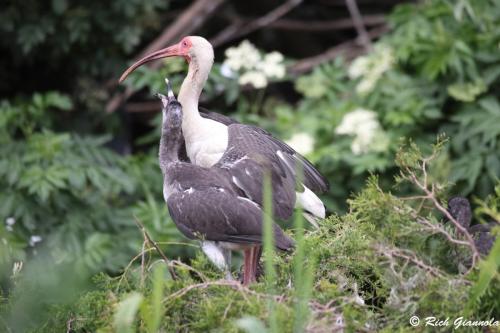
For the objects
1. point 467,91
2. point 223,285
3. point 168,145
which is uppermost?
point 168,145

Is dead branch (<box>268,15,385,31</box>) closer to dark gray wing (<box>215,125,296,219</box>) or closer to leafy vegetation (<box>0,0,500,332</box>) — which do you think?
leafy vegetation (<box>0,0,500,332</box>)

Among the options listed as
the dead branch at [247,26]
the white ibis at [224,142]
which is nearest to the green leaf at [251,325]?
the white ibis at [224,142]

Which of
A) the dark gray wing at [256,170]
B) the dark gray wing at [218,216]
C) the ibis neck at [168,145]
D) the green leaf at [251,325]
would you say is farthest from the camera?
the ibis neck at [168,145]

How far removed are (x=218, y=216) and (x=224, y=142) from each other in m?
0.63

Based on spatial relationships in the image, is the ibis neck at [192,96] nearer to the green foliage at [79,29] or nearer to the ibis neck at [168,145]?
the ibis neck at [168,145]

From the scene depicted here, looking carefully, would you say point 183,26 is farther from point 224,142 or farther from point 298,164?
point 298,164

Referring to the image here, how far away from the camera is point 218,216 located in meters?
4.20

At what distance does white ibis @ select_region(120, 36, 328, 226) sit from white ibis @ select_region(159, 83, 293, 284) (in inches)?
3.1

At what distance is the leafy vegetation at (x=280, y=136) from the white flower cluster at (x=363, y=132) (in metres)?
0.01

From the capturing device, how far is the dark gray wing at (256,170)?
436 cm

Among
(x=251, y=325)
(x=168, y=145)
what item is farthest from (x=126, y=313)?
(x=168, y=145)

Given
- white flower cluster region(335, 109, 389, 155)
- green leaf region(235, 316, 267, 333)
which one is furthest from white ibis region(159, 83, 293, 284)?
white flower cluster region(335, 109, 389, 155)

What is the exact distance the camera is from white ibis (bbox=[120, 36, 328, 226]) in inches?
180

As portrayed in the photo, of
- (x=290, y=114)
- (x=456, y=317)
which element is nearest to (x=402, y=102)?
(x=290, y=114)
